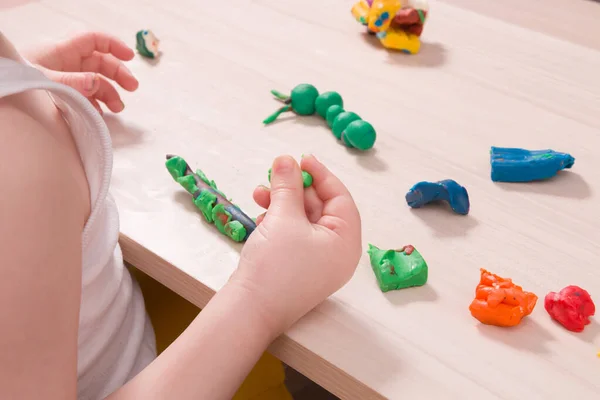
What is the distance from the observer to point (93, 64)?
30.1 inches

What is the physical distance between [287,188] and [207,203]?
0.08m

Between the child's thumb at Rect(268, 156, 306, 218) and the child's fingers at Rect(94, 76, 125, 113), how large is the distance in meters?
0.26

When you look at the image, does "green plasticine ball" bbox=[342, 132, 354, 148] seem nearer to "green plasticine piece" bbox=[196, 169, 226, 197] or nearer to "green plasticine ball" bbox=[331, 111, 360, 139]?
"green plasticine ball" bbox=[331, 111, 360, 139]

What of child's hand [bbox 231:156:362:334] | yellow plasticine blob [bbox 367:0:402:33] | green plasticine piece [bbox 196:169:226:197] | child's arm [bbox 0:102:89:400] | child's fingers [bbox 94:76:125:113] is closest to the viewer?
child's arm [bbox 0:102:89:400]

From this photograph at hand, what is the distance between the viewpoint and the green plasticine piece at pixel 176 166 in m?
0.62

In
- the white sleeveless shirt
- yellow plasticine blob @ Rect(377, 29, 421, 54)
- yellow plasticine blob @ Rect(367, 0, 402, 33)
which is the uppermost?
yellow plasticine blob @ Rect(367, 0, 402, 33)

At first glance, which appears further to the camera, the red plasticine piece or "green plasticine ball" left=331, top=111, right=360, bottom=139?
"green plasticine ball" left=331, top=111, right=360, bottom=139

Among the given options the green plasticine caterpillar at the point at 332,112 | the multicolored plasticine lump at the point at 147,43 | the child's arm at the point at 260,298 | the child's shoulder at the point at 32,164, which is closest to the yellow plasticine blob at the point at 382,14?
the green plasticine caterpillar at the point at 332,112

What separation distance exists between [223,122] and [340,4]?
14.0 inches

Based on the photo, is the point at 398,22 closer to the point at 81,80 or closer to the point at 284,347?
the point at 81,80

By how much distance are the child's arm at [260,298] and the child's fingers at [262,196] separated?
0.02 meters

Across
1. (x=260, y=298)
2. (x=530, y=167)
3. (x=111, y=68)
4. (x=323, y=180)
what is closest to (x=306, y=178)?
(x=323, y=180)

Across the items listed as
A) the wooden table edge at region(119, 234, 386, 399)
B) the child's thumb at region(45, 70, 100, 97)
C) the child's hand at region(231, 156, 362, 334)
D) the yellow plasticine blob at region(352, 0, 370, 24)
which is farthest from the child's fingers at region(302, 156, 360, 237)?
the yellow plasticine blob at region(352, 0, 370, 24)

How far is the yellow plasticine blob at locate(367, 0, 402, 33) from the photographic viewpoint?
0.83m
